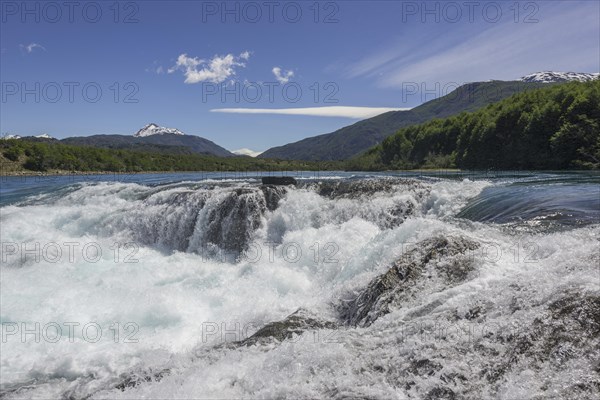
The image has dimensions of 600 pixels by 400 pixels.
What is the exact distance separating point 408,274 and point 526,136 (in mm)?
50174

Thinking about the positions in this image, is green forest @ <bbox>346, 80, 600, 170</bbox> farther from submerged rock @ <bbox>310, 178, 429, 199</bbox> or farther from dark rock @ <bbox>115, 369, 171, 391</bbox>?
dark rock @ <bbox>115, 369, 171, 391</bbox>

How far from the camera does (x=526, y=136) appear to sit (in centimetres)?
4831

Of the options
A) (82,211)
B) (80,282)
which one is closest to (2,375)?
(80,282)

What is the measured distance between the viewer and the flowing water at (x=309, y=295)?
14.4 feet

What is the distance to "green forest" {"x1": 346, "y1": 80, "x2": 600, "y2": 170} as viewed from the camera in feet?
135

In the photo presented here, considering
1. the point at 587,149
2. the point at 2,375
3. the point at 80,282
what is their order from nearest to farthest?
1. the point at 2,375
2. the point at 80,282
3. the point at 587,149

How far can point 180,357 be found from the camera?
22.6 feet

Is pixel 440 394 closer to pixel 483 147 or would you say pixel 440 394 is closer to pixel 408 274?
pixel 408 274

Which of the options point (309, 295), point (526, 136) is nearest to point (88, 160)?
point (526, 136)

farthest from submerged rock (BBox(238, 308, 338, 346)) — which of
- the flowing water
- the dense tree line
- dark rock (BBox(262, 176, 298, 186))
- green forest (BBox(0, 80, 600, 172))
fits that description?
the dense tree line

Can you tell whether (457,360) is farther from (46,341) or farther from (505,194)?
(505,194)

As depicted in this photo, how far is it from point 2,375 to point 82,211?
1412 cm

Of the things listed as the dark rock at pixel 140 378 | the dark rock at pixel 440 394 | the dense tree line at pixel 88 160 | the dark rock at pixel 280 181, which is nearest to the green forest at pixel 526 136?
the dense tree line at pixel 88 160

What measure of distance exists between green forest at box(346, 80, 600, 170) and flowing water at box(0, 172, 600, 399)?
109 ft
